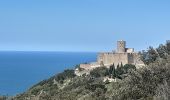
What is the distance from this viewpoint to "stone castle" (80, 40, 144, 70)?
72562 mm

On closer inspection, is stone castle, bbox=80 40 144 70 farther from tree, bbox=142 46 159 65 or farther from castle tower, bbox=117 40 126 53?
tree, bbox=142 46 159 65

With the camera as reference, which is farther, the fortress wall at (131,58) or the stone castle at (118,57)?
the stone castle at (118,57)

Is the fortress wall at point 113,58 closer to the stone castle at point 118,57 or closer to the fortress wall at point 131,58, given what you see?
the stone castle at point 118,57

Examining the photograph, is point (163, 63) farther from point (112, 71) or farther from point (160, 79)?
point (112, 71)

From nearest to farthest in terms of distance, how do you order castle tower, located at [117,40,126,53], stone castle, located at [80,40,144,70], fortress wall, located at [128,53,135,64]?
fortress wall, located at [128,53,135,64] → stone castle, located at [80,40,144,70] → castle tower, located at [117,40,126,53]

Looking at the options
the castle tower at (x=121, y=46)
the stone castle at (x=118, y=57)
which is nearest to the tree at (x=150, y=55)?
the stone castle at (x=118, y=57)

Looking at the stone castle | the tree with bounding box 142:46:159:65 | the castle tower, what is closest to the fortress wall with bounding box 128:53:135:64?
the stone castle

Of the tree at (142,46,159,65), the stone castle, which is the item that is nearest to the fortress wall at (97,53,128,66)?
the stone castle

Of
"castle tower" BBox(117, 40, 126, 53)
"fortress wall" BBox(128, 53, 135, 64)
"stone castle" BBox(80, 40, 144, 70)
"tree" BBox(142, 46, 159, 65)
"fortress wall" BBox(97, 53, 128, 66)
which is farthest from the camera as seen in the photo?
"castle tower" BBox(117, 40, 126, 53)

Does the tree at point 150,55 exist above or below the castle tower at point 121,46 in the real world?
below

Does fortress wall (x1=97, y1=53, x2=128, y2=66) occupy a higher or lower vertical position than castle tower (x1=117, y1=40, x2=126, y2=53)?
lower

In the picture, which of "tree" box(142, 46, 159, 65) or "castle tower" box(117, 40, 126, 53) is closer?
"tree" box(142, 46, 159, 65)

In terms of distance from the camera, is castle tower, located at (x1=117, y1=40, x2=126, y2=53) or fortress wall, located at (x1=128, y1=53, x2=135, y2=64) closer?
fortress wall, located at (x1=128, y1=53, x2=135, y2=64)

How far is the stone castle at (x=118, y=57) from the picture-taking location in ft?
238
